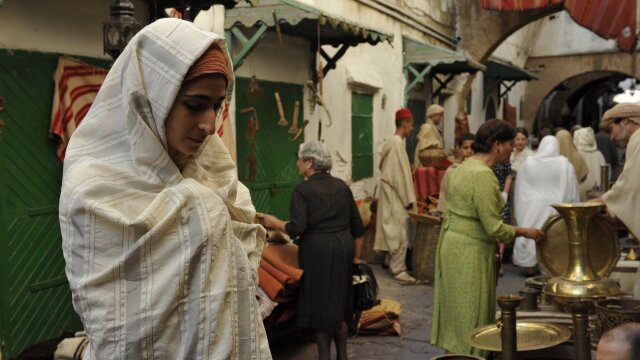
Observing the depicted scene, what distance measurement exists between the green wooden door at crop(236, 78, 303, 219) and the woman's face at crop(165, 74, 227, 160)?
5.35m

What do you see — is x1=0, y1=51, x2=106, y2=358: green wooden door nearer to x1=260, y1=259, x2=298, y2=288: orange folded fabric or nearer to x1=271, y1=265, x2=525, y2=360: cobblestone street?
x1=260, y1=259, x2=298, y2=288: orange folded fabric

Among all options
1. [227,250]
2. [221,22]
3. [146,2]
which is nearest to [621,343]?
[227,250]

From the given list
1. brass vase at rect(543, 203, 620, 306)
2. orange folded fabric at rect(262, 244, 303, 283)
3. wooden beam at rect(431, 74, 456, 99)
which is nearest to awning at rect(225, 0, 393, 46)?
orange folded fabric at rect(262, 244, 303, 283)

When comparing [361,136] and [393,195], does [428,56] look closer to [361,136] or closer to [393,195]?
[361,136]

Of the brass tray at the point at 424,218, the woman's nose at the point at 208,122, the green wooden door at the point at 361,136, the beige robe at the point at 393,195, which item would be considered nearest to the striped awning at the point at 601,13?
the green wooden door at the point at 361,136

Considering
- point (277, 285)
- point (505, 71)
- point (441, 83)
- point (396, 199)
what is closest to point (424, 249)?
point (396, 199)

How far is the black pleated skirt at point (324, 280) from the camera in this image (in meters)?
5.20

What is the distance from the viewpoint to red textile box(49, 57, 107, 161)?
191 inches

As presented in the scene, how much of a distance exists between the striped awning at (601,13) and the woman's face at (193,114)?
43.9 feet

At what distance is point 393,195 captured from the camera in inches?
348

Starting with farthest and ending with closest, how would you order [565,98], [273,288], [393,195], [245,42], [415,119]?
[565,98], [415,119], [393,195], [245,42], [273,288]

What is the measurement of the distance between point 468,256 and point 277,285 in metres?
1.36

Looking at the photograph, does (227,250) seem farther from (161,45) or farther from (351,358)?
(351,358)

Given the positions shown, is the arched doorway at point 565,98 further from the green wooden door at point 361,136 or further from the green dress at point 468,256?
the green dress at point 468,256
